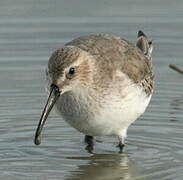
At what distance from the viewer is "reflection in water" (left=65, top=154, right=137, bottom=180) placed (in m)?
10.7

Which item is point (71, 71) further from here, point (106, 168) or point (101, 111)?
point (106, 168)

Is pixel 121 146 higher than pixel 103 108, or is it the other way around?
pixel 103 108

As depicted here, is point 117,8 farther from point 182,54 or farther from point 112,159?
point 112,159

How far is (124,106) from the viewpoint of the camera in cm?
1078

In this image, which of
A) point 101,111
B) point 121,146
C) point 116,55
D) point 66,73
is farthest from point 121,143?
point 66,73

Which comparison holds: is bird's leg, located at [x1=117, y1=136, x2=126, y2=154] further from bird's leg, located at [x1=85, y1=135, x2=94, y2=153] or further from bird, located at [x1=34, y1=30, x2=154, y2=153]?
bird's leg, located at [x1=85, y1=135, x2=94, y2=153]

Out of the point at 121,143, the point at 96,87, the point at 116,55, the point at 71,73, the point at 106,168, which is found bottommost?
the point at 106,168

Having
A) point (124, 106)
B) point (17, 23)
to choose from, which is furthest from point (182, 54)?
point (124, 106)

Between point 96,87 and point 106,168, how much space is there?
1123 mm

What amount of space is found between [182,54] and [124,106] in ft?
13.3

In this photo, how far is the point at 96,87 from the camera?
10602 mm

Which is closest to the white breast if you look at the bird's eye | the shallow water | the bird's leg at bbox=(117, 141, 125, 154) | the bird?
the bird

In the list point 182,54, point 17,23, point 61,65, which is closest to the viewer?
point 61,65

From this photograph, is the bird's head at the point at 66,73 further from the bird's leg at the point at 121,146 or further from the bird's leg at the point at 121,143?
the bird's leg at the point at 121,146
